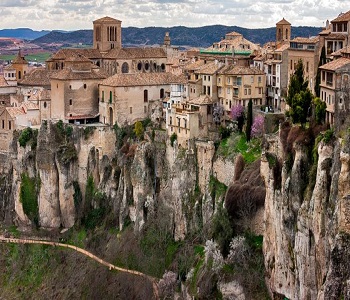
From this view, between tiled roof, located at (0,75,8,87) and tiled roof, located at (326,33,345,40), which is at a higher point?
tiled roof, located at (326,33,345,40)

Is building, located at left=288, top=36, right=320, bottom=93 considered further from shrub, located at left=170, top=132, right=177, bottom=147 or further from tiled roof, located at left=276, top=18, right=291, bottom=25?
tiled roof, located at left=276, top=18, right=291, bottom=25

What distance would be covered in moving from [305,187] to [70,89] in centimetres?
3323

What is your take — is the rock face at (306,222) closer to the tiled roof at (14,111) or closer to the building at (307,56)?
the building at (307,56)

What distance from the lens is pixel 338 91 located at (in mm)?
53188

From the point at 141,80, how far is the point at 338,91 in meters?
27.2

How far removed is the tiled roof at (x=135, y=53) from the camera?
89719 millimetres

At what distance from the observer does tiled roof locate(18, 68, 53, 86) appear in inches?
3501

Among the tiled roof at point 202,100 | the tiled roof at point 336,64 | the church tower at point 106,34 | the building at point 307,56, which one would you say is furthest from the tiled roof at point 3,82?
the tiled roof at point 336,64

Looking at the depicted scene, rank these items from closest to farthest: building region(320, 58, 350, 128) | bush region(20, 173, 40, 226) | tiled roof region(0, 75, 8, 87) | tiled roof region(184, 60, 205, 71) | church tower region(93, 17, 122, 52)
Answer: building region(320, 58, 350, 128), tiled roof region(184, 60, 205, 71), bush region(20, 173, 40, 226), tiled roof region(0, 75, 8, 87), church tower region(93, 17, 122, 52)

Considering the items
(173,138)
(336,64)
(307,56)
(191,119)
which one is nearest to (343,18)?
(307,56)

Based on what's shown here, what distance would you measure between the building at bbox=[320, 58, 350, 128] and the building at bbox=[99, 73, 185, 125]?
74.0 feet

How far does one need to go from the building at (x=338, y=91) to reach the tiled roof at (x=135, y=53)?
3747cm

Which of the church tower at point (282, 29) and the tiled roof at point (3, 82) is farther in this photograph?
the tiled roof at point (3, 82)

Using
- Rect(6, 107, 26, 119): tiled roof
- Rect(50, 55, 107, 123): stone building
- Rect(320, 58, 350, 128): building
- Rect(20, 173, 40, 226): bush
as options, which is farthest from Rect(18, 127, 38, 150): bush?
Rect(320, 58, 350, 128): building
